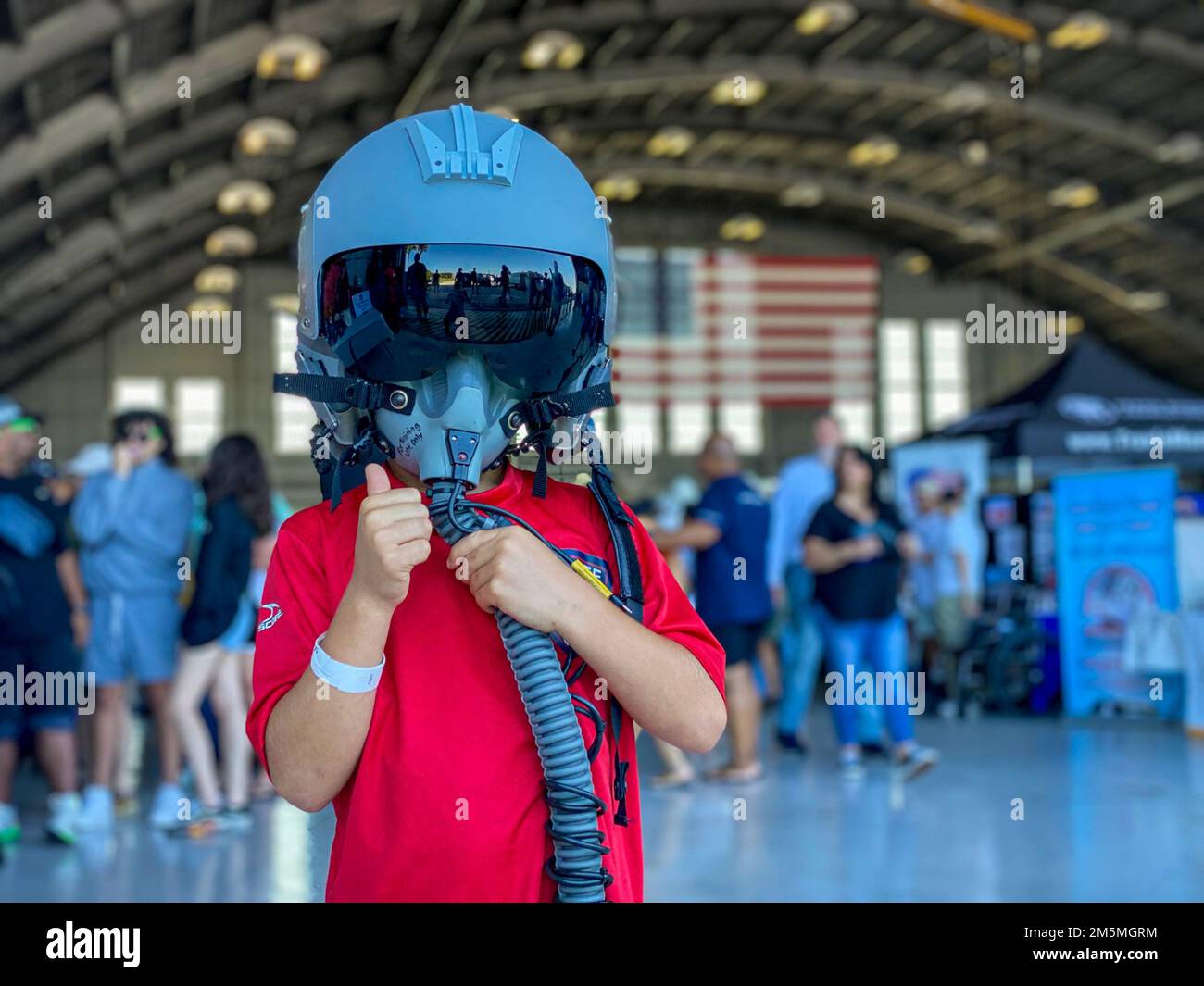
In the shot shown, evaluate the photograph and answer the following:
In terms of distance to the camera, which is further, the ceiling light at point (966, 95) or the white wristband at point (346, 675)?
the ceiling light at point (966, 95)

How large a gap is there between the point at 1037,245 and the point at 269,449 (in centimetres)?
1378

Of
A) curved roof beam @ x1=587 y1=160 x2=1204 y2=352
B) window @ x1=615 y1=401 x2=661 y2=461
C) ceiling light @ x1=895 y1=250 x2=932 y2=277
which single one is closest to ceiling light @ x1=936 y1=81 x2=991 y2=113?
curved roof beam @ x1=587 y1=160 x2=1204 y2=352

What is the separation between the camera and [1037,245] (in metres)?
20.9

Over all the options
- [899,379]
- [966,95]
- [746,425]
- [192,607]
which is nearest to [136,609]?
[192,607]

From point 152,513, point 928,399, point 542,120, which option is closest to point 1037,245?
point 928,399

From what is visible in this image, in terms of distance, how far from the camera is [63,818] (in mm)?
4395

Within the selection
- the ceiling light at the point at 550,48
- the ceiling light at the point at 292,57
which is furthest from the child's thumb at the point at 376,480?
the ceiling light at the point at 550,48

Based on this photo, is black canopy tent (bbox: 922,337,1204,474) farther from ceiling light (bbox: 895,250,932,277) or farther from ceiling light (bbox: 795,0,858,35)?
ceiling light (bbox: 895,250,932,277)

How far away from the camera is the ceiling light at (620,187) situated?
1902cm

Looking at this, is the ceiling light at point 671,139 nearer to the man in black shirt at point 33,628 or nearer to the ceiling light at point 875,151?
the ceiling light at point 875,151

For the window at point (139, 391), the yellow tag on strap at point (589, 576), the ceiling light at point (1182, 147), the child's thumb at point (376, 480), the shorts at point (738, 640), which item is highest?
the ceiling light at point (1182, 147)

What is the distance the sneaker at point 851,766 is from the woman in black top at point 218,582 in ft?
9.05

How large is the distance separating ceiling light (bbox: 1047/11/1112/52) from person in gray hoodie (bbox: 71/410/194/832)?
11.9 m

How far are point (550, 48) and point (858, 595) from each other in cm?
869
